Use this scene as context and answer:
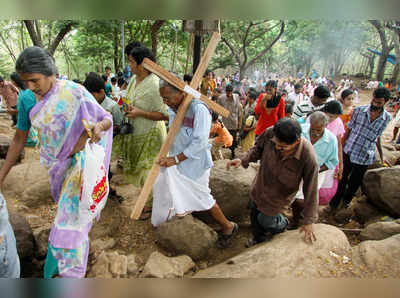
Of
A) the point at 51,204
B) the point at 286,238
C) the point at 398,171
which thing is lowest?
the point at 51,204

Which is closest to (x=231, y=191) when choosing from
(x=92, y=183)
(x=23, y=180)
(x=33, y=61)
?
(x=92, y=183)

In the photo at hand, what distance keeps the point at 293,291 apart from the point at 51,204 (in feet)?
12.7

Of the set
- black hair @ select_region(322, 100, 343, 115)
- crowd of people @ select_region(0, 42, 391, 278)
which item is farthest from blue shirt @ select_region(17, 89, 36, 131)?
black hair @ select_region(322, 100, 343, 115)

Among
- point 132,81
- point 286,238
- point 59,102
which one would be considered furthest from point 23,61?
point 286,238

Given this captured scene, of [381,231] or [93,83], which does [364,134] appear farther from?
[93,83]

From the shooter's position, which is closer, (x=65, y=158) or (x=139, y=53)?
(x=65, y=158)

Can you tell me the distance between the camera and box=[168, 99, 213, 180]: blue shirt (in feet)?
7.80

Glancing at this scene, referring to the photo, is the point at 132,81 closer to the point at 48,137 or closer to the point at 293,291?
the point at 48,137

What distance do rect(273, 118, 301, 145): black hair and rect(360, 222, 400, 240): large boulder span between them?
5.50ft

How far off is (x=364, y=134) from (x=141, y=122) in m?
2.95

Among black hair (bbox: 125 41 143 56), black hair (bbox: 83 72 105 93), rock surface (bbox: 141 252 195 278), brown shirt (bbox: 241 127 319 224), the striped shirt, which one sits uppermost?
black hair (bbox: 125 41 143 56)

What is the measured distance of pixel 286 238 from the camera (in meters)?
2.32

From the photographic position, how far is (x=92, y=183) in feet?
5.72

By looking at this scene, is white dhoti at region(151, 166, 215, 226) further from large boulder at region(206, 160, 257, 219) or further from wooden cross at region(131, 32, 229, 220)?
large boulder at region(206, 160, 257, 219)
